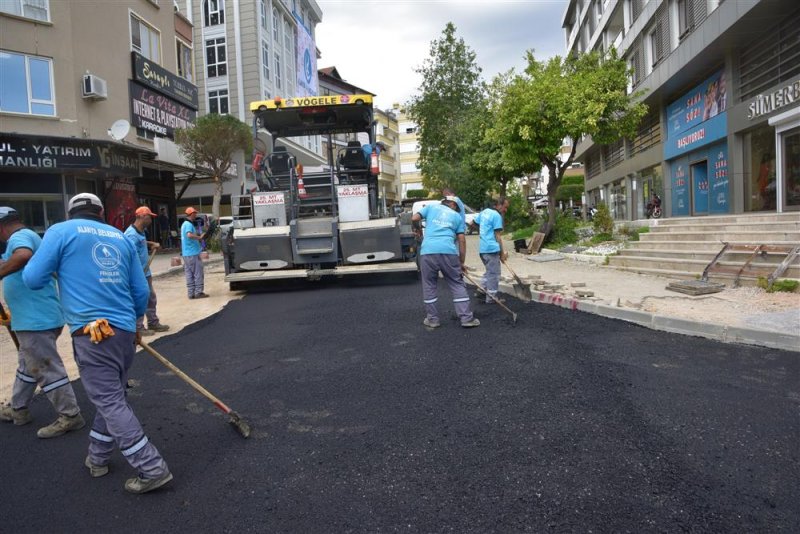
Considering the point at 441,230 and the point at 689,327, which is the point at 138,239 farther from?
the point at 689,327

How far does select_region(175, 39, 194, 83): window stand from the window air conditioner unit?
711cm

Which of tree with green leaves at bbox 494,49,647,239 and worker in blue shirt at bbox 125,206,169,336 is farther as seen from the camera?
tree with green leaves at bbox 494,49,647,239

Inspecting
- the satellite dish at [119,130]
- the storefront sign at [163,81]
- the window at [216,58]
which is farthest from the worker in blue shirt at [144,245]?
the window at [216,58]

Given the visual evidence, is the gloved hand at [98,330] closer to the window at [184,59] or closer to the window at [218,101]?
the window at [184,59]

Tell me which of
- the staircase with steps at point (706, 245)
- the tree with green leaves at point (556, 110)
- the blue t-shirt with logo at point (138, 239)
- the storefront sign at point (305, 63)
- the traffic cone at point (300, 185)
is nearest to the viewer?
the blue t-shirt with logo at point (138, 239)

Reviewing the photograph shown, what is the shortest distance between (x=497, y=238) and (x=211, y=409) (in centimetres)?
493

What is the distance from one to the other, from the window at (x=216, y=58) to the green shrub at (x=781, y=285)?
27.8m

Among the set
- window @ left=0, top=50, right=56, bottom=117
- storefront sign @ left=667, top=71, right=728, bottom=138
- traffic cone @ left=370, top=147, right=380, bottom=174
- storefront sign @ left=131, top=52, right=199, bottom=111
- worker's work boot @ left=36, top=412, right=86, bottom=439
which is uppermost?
storefront sign @ left=131, top=52, right=199, bottom=111

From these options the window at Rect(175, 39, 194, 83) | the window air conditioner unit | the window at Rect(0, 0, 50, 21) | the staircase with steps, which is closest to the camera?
the staircase with steps

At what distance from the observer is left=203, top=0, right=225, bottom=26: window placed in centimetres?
2956

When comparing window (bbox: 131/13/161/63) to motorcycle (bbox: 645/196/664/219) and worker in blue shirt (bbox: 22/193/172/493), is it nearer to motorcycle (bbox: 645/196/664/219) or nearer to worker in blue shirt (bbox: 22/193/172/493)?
motorcycle (bbox: 645/196/664/219)

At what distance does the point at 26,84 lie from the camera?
15.7 m

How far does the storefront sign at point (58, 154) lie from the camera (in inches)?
598

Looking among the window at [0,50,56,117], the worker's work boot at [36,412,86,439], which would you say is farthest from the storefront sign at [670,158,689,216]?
the window at [0,50,56,117]
